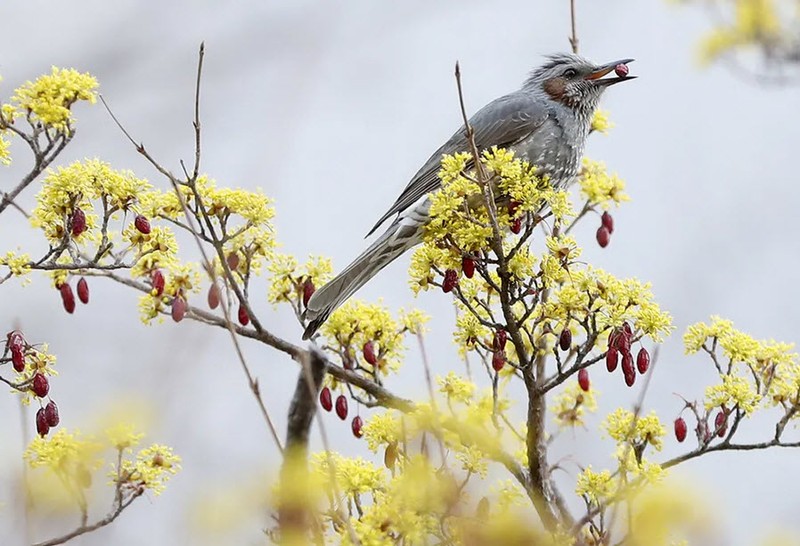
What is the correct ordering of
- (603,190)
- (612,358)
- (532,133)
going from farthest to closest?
(532,133) → (603,190) → (612,358)

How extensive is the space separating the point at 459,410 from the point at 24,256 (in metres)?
A: 1.39

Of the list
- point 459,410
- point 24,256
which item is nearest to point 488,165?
point 459,410

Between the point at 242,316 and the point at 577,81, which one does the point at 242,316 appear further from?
the point at 577,81

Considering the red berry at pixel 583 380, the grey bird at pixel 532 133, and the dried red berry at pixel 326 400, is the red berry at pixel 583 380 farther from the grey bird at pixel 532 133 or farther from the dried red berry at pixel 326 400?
the grey bird at pixel 532 133

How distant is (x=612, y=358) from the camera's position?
11.1ft

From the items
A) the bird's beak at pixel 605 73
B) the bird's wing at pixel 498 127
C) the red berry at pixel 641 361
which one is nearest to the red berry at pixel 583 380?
the red berry at pixel 641 361

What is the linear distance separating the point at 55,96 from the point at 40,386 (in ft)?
2.88

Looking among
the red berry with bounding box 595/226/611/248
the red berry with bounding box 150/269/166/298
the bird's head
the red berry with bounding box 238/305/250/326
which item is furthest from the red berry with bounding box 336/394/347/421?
the bird's head

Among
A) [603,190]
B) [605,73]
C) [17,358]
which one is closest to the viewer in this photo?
[17,358]

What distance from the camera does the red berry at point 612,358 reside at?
3.37m

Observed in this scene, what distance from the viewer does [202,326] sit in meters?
2.94

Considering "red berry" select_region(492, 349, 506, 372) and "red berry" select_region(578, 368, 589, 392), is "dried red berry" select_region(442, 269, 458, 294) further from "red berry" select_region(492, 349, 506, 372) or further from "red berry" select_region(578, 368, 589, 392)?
"red berry" select_region(578, 368, 589, 392)

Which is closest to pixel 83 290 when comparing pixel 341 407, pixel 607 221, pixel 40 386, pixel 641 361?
pixel 40 386

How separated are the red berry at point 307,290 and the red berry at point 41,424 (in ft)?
3.42
